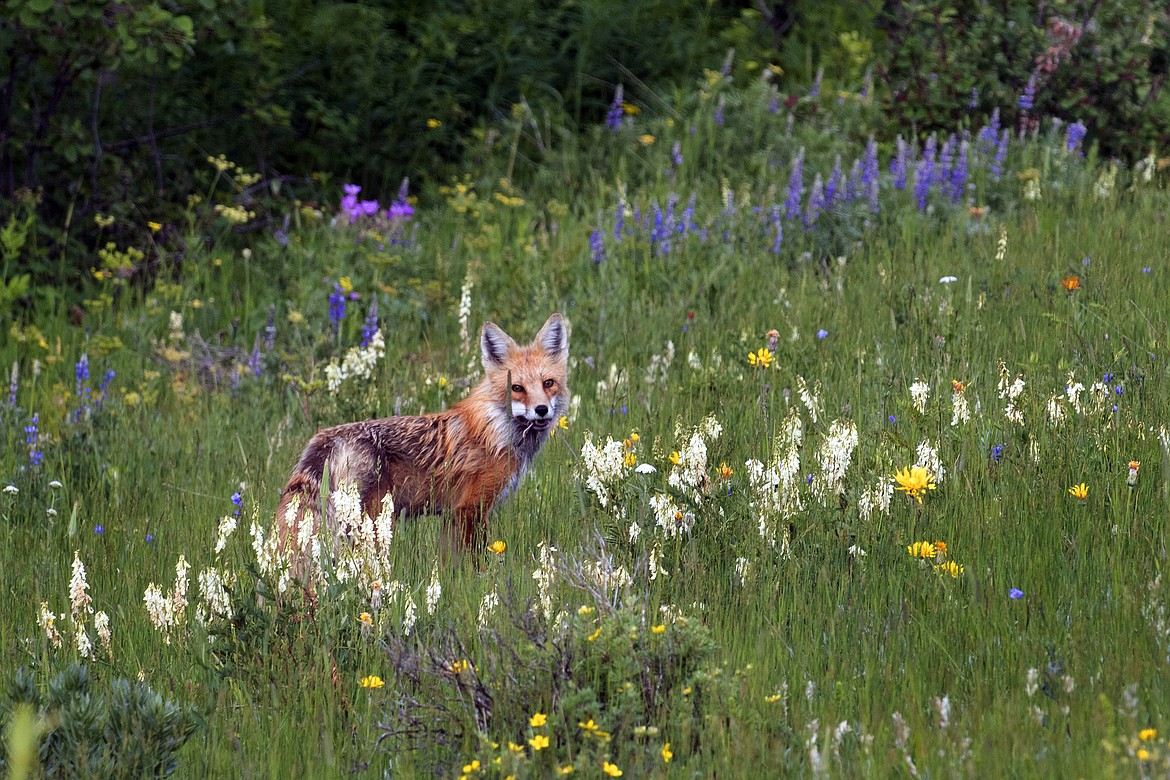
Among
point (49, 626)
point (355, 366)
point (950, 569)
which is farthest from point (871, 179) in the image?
point (49, 626)

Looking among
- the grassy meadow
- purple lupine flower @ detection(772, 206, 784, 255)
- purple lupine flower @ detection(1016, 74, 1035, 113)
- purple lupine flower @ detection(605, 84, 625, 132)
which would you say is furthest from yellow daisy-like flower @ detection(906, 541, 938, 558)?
purple lupine flower @ detection(605, 84, 625, 132)

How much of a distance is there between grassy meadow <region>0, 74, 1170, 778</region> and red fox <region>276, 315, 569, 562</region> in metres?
0.21

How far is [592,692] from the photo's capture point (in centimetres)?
362

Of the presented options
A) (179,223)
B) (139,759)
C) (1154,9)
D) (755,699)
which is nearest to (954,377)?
(755,699)

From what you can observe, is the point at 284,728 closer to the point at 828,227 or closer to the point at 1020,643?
the point at 1020,643

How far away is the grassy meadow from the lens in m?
3.63

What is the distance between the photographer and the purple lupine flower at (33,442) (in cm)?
678

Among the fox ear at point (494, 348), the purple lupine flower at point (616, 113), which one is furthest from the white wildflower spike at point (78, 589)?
the purple lupine flower at point (616, 113)

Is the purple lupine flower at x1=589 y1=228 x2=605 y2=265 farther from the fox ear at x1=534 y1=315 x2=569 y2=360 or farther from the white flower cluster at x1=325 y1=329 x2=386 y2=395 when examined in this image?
the fox ear at x1=534 y1=315 x2=569 y2=360

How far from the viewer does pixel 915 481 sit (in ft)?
15.2

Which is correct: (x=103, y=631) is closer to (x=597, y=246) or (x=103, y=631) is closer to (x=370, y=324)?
(x=370, y=324)

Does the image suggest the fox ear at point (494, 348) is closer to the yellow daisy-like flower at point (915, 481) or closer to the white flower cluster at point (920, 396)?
the white flower cluster at point (920, 396)

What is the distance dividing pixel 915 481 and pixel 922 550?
1.07 ft

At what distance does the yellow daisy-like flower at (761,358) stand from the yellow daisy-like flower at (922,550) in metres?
2.27
